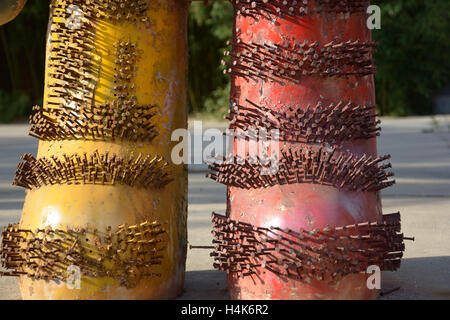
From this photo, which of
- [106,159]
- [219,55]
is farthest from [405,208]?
[219,55]

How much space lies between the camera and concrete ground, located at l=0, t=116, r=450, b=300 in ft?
14.4

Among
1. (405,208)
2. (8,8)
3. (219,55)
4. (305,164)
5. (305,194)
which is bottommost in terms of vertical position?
(305,194)

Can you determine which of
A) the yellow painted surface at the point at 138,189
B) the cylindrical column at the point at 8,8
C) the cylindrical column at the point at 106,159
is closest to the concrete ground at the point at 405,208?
the yellow painted surface at the point at 138,189

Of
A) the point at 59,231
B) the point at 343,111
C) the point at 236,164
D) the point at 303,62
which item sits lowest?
the point at 59,231

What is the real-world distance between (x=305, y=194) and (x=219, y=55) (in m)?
16.9

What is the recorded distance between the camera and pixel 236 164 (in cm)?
379

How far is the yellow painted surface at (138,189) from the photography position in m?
3.71

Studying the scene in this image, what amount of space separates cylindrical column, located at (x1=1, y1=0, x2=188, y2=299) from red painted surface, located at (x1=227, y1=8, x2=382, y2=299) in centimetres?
39

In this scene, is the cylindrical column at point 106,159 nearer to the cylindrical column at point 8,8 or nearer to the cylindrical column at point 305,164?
the cylindrical column at point 8,8

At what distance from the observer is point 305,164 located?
3631 mm

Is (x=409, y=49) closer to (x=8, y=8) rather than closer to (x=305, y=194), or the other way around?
(x=305, y=194)

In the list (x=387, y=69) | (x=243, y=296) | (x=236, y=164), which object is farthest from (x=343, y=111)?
(x=387, y=69)

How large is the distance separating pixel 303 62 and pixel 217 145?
8514mm

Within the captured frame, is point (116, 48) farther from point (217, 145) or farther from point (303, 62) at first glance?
point (217, 145)
